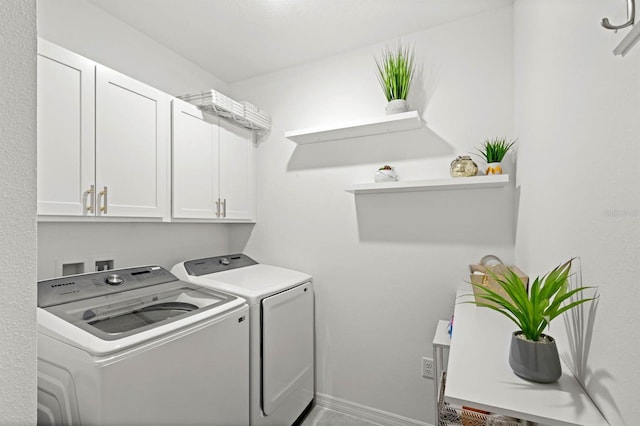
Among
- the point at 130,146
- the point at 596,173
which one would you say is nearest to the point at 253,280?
the point at 130,146

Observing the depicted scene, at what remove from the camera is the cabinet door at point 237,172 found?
2.38 metres

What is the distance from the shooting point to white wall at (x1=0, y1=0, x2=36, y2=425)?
16.0 inches

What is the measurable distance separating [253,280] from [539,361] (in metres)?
1.63

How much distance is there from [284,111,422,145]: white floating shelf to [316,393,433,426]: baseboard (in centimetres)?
195

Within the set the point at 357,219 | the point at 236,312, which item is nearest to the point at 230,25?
the point at 357,219

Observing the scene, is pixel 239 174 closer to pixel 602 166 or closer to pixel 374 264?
pixel 374 264

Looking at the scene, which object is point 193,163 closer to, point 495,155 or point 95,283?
point 95,283

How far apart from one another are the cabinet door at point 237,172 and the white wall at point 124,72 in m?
0.37

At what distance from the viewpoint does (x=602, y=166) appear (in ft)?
2.49

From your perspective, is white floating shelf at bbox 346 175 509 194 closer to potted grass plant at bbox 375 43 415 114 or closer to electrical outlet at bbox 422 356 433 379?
potted grass plant at bbox 375 43 415 114

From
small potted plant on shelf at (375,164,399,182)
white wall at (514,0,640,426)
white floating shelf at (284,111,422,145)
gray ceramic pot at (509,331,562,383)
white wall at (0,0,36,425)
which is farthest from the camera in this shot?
small potted plant on shelf at (375,164,399,182)

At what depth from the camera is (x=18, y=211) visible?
421 mm

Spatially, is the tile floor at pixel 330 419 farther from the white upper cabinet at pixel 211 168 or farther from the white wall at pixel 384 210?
the white upper cabinet at pixel 211 168

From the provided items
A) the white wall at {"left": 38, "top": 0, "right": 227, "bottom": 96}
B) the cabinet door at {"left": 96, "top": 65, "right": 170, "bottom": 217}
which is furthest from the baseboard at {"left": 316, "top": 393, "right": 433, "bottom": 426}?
the white wall at {"left": 38, "top": 0, "right": 227, "bottom": 96}
